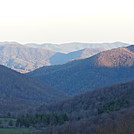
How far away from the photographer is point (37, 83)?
12394cm

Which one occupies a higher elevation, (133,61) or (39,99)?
(133,61)

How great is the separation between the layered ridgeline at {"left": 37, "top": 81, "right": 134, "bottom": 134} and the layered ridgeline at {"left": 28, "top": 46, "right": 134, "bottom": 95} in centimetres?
7364

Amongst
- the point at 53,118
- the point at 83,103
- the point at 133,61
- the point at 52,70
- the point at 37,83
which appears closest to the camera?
the point at 53,118

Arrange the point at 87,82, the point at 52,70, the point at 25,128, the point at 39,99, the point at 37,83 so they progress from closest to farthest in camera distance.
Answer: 1. the point at 25,128
2. the point at 39,99
3. the point at 37,83
4. the point at 87,82
5. the point at 52,70

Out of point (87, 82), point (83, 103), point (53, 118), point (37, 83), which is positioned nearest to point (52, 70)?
point (87, 82)

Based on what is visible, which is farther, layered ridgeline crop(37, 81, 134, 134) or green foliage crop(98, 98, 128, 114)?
green foliage crop(98, 98, 128, 114)

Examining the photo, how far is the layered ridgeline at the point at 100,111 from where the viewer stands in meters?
36.2

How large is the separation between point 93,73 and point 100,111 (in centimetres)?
10617

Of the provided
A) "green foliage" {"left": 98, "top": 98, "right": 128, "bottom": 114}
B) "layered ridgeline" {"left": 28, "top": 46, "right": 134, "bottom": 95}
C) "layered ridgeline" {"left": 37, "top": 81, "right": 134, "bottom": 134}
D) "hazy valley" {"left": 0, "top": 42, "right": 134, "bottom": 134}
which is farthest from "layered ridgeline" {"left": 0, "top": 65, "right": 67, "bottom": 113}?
"green foliage" {"left": 98, "top": 98, "right": 128, "bottom": 114}

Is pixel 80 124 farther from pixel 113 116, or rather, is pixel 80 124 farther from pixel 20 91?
pixel 20 91

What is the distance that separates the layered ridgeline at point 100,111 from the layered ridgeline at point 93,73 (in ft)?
242

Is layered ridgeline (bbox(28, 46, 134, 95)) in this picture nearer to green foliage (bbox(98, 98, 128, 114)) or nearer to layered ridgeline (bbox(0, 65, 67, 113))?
layered ridgeline (bbox(0, 65, 67, 113))

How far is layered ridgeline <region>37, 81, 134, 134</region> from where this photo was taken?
3624cm

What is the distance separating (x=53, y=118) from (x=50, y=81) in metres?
111
